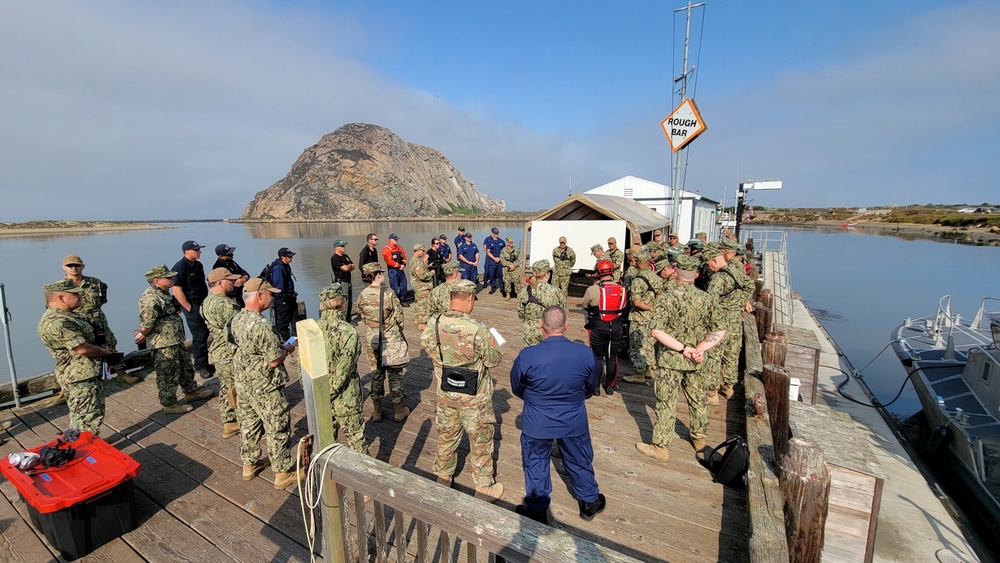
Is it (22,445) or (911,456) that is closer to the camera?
(22,445)

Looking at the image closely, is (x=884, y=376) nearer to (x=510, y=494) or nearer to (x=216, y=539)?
(x=510, y=494)

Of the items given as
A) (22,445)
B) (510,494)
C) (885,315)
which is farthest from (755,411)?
(885,315)

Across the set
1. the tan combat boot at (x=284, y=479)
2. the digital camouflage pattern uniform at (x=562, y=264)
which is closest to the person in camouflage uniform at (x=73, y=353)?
the tan combat boot at (x=284, y=479)

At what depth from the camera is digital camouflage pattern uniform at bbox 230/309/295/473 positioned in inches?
143

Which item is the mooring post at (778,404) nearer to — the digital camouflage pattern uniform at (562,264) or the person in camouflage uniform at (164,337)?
the digital camouflage pattern uniform at (562,264)

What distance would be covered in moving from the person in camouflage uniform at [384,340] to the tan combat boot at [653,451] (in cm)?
294

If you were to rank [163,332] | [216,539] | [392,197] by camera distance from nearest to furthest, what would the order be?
[216,539], [163,332], [392,197]

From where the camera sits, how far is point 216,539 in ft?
10.7

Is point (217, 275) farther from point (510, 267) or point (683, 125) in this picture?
point (683, 125)

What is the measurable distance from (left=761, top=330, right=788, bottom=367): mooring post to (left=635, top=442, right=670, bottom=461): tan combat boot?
2165mm

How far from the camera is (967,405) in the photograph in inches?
362

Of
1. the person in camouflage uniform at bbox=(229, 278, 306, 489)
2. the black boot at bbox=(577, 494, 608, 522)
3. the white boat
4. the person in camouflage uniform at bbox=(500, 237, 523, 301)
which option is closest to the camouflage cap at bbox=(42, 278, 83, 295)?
the person in camouflage uniform at bbox=(229, 278, 306, 489)

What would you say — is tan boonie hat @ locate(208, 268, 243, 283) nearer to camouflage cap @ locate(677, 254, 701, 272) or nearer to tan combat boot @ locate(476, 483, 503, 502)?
tan combat boot @ locate(476, 483, 503, 502)

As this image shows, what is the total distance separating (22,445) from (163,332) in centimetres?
184
